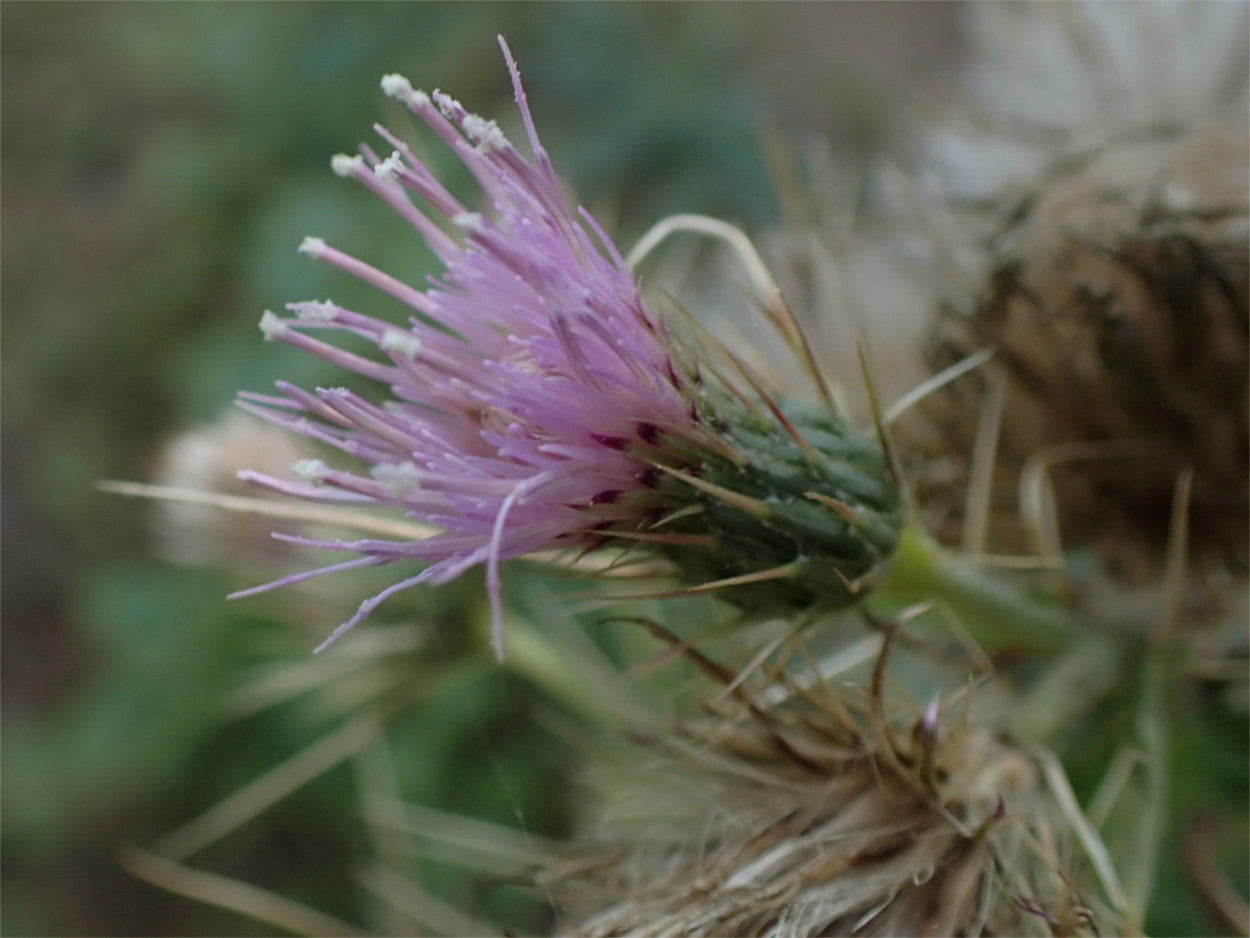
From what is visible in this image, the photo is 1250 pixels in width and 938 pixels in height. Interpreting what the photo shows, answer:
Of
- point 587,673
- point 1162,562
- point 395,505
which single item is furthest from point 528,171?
point 1162,562

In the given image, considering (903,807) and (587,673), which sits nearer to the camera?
(903,807)

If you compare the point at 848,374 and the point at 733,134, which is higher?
the point at 733,134

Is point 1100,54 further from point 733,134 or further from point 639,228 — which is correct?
point 733,134

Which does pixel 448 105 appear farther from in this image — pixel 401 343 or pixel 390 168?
A: pixel 401 343

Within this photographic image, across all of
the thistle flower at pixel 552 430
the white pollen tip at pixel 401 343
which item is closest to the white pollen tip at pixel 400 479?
the thistle flower at pixel 552 430

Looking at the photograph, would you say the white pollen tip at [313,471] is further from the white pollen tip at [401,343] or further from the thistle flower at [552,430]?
the white pollen tip at [401,343]
